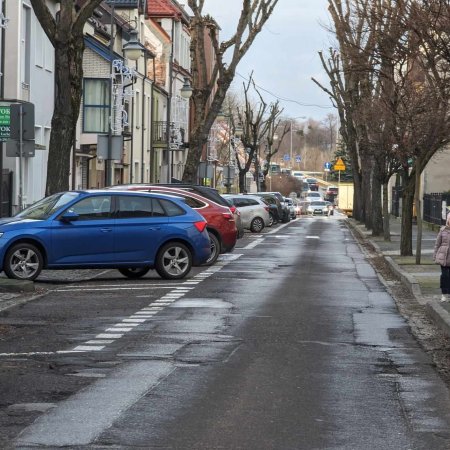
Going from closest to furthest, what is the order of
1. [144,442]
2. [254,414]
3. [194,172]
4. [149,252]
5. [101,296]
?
[144,442], [254,414], [101,296], [149,252], [194,172]

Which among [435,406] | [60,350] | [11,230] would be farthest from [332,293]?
[435,406]

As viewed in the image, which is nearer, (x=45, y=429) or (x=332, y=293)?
(x=45, y=429)

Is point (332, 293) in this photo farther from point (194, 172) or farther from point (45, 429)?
point (194, 172)

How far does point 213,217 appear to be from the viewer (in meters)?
28.6

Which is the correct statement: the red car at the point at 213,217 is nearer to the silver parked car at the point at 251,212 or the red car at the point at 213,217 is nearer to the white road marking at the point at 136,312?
the white road marking at the point at 136,312

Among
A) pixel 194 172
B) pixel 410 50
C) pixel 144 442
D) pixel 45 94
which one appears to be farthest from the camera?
pixel 194 172

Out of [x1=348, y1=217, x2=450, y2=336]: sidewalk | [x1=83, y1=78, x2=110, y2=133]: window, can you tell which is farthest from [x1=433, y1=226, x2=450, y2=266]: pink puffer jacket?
[x1=83, y1=78, x2=110, y2=133]: window

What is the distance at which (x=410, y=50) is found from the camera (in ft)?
68.2

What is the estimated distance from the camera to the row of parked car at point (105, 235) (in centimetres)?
2134

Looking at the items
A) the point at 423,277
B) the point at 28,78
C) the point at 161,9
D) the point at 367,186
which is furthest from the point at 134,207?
the point at 161,9

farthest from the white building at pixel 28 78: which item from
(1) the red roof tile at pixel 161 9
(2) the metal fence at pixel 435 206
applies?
(1) the red roof tile at pixel 161 9

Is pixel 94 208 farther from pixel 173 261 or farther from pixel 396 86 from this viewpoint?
pixel 396 86

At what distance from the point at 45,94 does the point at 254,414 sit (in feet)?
110

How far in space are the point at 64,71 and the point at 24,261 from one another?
5197 mm
